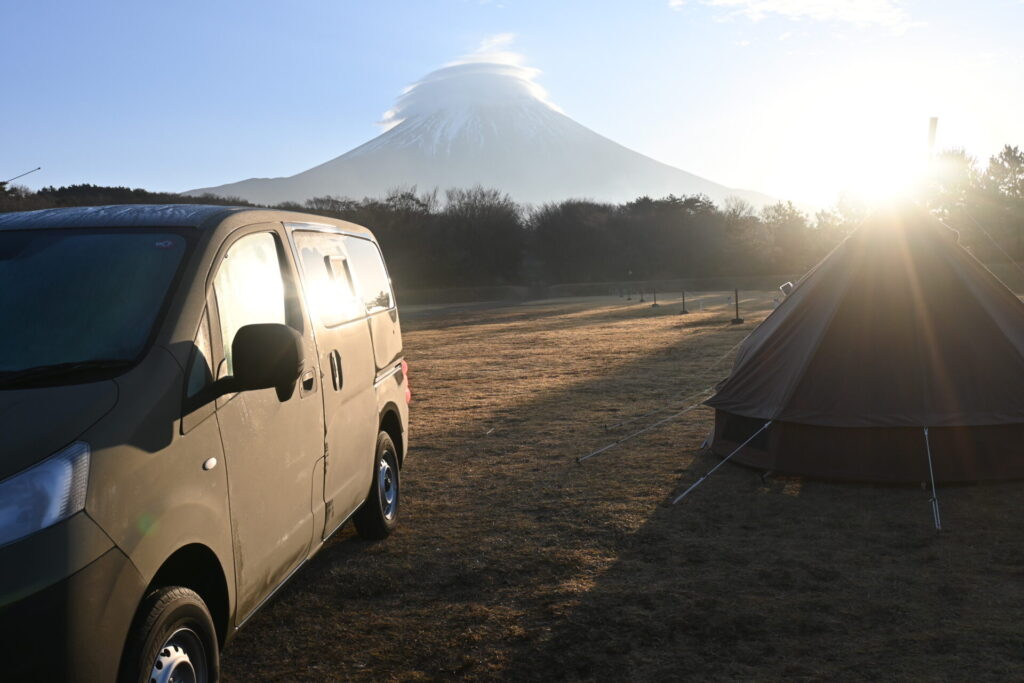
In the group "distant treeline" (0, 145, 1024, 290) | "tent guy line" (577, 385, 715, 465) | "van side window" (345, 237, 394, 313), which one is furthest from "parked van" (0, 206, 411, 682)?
"distant treeline" (0, 145, 1024, 290)

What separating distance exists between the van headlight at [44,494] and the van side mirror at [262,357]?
29.0 inches

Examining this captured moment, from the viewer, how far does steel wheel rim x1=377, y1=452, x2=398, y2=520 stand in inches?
231

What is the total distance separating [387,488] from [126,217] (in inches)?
119

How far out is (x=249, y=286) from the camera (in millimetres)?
3740

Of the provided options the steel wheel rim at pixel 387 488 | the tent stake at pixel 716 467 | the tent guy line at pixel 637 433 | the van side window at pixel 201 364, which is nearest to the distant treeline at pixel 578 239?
the tent guy line at pixel 637 433

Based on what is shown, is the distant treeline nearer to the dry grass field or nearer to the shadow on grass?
the dry grass field

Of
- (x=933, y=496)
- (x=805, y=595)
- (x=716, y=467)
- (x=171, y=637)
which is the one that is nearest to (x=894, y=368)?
(x=933, y=496)

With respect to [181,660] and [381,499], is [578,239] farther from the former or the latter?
[181,660]

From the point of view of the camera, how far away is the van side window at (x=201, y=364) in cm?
301

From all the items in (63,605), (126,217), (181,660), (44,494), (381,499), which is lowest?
(381,499)

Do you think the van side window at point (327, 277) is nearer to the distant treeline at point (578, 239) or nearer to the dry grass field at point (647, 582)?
the dry grass field at point (647, 582)

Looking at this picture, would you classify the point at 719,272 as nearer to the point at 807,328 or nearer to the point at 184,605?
the point at 807,328

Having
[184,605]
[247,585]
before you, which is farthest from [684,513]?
[184,605]

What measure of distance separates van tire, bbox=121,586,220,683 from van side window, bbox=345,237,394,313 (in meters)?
2.89
